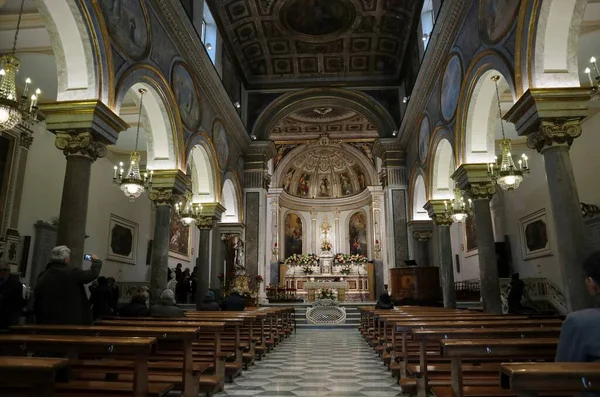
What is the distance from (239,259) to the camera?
18.3 meters

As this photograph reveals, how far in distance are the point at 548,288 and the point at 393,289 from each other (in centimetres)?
486

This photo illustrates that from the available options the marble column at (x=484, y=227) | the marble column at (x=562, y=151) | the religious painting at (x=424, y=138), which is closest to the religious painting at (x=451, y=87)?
the marble column at (x=484, y=227)

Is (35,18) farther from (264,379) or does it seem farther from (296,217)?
(296,217)

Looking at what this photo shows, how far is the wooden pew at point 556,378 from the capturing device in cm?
203

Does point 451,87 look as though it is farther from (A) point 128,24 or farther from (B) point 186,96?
(A) point 128,24

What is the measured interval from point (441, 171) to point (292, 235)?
637 inches

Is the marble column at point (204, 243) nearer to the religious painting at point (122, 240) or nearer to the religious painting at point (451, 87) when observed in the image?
the religious painting at point (122, 240)

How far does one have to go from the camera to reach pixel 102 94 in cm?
793

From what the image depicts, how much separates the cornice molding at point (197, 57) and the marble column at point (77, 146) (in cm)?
391

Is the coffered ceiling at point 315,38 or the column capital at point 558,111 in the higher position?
the coffered ceiling at point 315,38

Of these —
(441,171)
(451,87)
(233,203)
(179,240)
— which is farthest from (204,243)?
(451,87)

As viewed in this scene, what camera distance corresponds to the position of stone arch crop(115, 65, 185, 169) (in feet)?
33.8

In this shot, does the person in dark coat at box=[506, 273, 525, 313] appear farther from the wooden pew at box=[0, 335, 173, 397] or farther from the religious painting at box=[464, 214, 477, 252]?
the wooden pew at box=[0, 335, 173, 397]

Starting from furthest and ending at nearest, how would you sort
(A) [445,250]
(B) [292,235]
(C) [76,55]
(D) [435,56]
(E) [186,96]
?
(B) [292,235]
(A) [445,250]
(D) [435,56]
(E) [186,96]
(C) [76,55]
